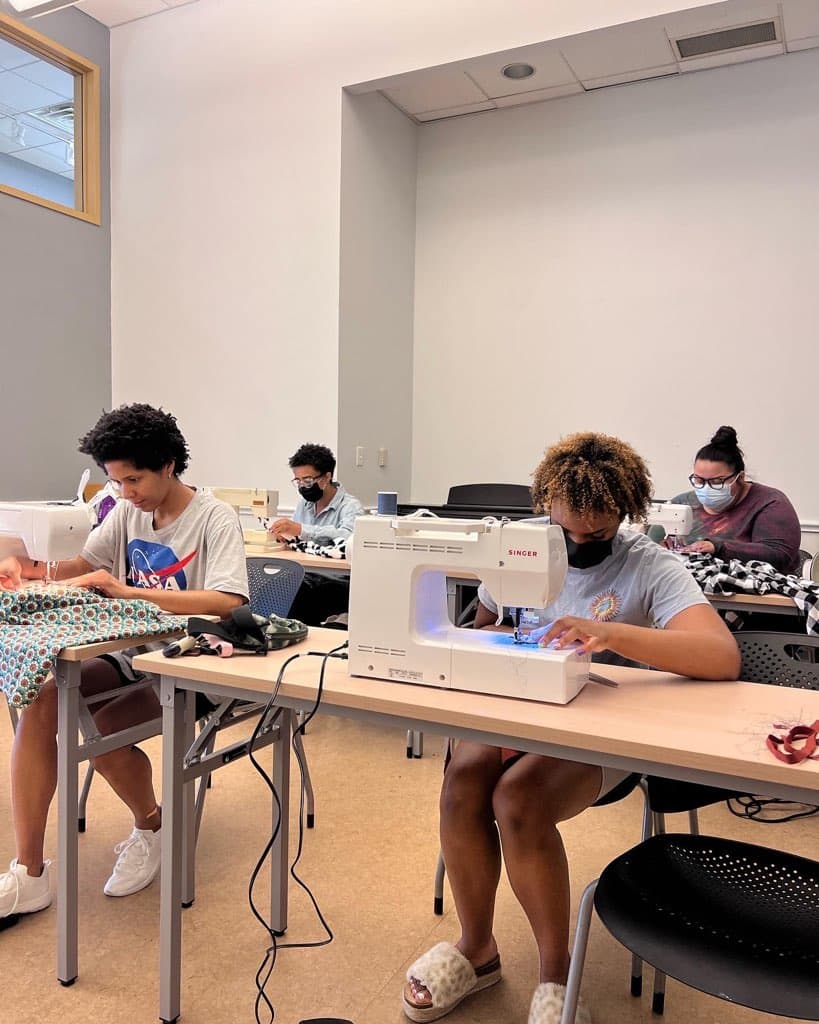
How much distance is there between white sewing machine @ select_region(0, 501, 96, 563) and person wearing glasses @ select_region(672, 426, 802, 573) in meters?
2.01

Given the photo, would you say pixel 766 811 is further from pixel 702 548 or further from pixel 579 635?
pixel 579 635

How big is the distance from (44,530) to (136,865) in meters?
0.83

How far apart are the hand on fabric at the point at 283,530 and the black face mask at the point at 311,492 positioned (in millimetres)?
263

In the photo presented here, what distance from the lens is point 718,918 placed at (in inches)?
43.4

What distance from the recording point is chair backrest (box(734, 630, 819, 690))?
152 cm

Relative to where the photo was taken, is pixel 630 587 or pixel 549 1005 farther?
pixel 630 587

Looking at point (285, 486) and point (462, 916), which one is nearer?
point (462, 916)

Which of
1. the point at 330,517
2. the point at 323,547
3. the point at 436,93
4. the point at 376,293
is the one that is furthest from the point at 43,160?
the point at 323,547

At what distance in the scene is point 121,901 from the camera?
73.1 inches

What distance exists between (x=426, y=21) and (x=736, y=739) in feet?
12.7

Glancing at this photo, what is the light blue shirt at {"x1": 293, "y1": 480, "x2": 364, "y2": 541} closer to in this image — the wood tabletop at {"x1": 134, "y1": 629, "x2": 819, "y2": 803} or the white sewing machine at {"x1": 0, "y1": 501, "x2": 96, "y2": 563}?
the white sewing machine at {"x1": 0, "y1": 501, "x2": 96, "y2": 563}

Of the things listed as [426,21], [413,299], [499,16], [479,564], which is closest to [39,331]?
[413,299]

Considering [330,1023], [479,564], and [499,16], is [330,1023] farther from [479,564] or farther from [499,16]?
[499,16]

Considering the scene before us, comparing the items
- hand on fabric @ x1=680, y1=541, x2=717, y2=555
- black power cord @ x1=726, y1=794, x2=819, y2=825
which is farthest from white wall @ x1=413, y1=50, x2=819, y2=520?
black power cord @ x1=726, y1=794, x2=819, y2=825
